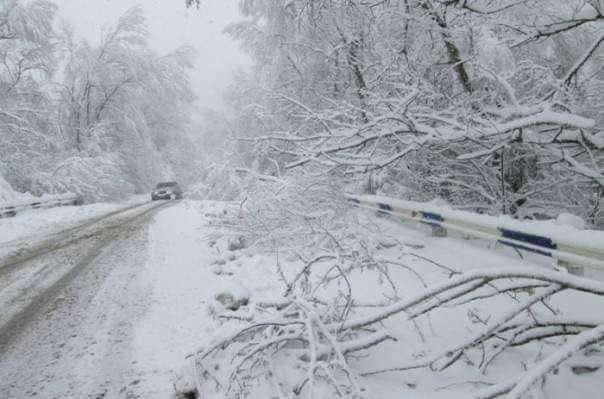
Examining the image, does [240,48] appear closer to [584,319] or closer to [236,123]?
[236,123]

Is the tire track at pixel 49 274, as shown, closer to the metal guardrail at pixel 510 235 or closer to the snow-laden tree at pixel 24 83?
the metal guardrail at pixel 510 235

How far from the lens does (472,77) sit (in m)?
6.89

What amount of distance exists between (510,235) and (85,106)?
94.2 feet

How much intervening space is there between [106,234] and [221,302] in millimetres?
7009

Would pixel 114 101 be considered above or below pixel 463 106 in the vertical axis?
above

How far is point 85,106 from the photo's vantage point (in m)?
26.8

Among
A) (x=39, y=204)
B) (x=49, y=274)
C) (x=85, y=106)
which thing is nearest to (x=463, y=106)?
(x=49, y=274)

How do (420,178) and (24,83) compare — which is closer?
(420,178)

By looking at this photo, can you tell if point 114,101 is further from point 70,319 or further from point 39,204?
point 70,319

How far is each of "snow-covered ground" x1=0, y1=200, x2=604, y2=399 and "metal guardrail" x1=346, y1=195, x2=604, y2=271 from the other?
33cm

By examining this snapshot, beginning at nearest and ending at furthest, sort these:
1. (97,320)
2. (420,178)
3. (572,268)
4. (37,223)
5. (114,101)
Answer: (572,268), (97,320), (420,178), (37,223), (114,101)

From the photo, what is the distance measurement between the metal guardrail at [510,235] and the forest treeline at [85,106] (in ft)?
63.9

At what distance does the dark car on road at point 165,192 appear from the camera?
26.3 metres

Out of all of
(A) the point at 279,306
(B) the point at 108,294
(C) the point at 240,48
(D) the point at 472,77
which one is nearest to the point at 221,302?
(A) the point at 279,306
